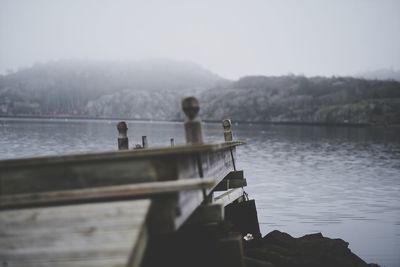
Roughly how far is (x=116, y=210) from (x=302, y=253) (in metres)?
7.89

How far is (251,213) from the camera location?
12.0 m

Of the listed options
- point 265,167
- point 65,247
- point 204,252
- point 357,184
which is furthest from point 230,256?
point 265,167

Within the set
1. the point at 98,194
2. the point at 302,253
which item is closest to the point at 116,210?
the point at 98,194

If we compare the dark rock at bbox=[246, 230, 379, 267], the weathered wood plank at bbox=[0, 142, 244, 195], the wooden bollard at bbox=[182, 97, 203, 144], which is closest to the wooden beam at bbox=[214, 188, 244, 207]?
the dark rock at bbox=[246, 230, 379, 267]

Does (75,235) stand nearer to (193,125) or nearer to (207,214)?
(207,214)

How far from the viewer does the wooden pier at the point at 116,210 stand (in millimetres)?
3562

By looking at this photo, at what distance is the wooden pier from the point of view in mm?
3562

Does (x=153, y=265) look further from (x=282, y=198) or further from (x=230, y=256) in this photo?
(x=282, y=198)

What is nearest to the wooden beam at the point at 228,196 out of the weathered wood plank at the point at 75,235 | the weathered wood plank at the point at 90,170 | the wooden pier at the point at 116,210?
the wooden pier at the point at 116,210

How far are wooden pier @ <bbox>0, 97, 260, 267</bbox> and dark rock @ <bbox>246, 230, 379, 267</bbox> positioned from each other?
8.98 feet

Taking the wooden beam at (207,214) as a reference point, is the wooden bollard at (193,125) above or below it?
above

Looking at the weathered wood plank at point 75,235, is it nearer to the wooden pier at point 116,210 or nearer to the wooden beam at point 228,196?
the wooden pier at point 116,210

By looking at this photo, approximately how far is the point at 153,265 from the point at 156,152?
2.28 meters

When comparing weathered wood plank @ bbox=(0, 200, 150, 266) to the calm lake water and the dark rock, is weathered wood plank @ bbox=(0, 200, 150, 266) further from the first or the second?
the calm lake water
